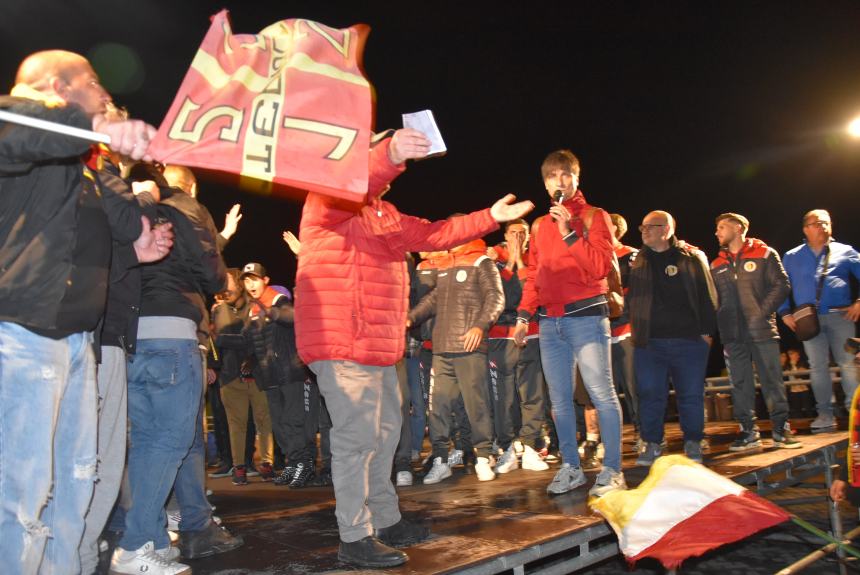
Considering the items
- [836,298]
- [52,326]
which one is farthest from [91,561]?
[836,298]

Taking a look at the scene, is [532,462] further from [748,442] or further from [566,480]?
[748,442]

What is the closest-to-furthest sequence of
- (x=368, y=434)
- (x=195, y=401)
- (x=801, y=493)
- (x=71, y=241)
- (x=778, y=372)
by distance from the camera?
(x=71, y=241) < (x=368, y=434) < (x=195, y=401) < (x=778, y=372) < (x=801, y=493)

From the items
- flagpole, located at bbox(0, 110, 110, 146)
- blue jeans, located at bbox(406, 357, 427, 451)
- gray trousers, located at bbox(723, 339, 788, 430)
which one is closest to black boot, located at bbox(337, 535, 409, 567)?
flagpole, located at bbox(0, 110, 110, 146)

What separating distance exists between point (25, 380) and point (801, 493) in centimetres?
779

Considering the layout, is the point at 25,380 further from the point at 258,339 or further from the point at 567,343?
the point at 258,339

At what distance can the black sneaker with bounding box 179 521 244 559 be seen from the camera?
365 cm

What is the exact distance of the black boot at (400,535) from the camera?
3547 mm

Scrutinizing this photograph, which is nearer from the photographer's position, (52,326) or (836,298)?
(52,326)

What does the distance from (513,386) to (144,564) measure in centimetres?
442

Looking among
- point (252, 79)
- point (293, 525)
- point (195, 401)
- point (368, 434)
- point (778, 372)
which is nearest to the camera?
point (252, 79)

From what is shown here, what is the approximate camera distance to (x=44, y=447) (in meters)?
2.23

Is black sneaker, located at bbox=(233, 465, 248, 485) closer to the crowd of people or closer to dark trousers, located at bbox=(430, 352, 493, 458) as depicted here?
the crowd of people

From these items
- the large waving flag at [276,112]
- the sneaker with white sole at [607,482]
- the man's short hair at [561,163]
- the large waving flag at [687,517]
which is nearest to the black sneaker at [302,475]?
the sneaker with white sole at [607,482]

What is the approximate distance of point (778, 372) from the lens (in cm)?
703
